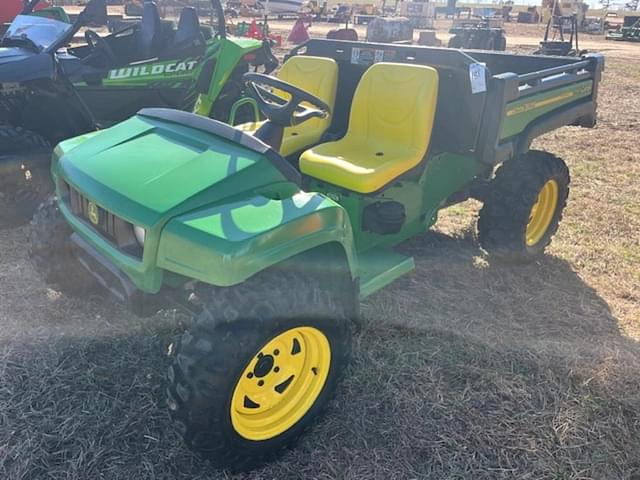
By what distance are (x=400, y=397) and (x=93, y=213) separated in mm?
1447

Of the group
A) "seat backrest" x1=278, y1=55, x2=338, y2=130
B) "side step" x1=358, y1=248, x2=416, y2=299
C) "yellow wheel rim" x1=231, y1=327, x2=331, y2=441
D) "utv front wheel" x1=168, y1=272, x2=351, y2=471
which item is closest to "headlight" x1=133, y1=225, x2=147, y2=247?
"utv front wheel" x1=168, y1=272, x2=351, y2=471

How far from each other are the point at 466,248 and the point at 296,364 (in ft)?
6.87

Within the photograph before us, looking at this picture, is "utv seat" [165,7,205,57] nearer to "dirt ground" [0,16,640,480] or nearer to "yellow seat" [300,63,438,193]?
"dirt ground" [0,16,640,480]

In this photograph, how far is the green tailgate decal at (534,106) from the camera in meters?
3.29

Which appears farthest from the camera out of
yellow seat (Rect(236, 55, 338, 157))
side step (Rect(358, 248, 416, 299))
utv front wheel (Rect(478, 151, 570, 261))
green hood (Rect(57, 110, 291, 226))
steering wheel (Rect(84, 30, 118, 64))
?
steering wheel (Rect(84, 30, 118, 64))

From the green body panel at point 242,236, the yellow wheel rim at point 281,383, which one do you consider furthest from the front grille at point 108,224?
the yellow wheel rim at point 281,383

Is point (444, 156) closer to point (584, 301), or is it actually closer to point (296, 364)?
point (584, 301)

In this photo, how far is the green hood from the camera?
2.01m

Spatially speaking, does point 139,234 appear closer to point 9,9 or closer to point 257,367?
point 257,367

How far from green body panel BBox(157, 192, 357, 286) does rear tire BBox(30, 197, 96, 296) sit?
3.38 ft

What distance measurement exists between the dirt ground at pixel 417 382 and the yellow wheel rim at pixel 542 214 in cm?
24

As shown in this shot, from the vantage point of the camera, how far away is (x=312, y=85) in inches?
147

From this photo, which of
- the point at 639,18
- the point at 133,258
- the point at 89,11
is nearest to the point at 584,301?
the point at 133,258

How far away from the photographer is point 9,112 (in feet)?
14.9
